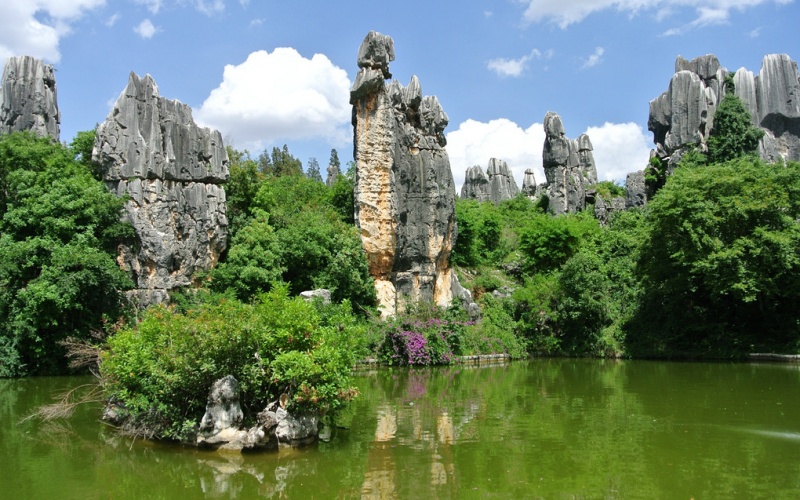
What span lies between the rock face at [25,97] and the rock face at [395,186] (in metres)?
17.8

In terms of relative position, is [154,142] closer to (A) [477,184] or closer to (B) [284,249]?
(B) [284,249]

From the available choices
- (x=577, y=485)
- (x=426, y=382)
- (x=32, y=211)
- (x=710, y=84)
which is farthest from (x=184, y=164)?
(x=710, y=84)

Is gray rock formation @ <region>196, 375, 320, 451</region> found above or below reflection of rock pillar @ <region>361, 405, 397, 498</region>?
above

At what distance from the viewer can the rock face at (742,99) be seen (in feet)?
105

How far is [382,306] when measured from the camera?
A: 23219mm

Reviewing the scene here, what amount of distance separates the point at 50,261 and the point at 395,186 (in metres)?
11.5

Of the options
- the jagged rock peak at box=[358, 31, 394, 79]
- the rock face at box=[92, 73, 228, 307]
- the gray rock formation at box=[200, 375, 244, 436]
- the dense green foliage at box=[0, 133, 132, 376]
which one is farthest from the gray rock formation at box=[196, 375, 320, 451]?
the jagged rock peak at box=[358, 31, 394, 79]

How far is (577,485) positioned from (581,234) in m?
24.2

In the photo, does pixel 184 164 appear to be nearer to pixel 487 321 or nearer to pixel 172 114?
pixel 172 114

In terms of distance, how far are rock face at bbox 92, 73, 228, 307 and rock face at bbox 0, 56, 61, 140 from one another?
14.3 m

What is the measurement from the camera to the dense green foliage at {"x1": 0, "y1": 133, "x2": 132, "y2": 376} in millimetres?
16766

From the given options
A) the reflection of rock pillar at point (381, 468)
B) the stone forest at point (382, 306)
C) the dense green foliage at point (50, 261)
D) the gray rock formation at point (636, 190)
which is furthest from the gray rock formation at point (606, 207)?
the reflection of rock pillar at point (381, 468)

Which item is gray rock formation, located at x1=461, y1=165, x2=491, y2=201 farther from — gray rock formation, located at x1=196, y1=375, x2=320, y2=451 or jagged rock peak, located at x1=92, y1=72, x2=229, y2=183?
gray rock formation, located at x1=196, y1=375, x2=320, y2=451

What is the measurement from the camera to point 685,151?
32.6 meters
